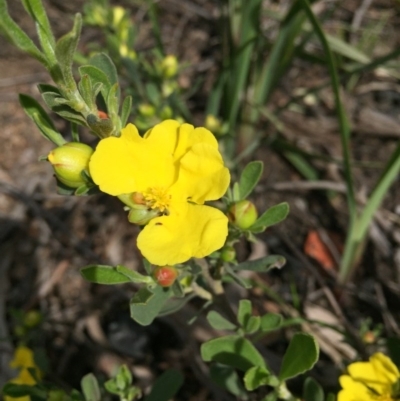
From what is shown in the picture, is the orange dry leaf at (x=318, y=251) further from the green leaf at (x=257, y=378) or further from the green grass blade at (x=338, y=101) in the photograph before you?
the green leaf at (x=257, y=378)

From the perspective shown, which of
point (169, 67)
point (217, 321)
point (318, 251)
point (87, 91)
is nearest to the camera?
point (87, 91)

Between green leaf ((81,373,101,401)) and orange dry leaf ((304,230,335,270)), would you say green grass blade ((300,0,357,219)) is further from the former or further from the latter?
green leaf ((81,373,101,401))

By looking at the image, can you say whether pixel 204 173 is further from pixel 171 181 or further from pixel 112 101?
pixel 112 101

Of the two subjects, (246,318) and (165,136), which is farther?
(246,318)

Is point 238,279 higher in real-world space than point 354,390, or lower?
higher

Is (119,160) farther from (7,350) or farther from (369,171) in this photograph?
(369,171)

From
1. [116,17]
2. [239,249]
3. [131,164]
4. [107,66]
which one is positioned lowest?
[239,249]

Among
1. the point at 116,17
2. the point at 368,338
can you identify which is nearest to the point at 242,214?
the point at 368,338

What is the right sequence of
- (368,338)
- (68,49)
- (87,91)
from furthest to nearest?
(368,338) < (87,91) < (68,49)
